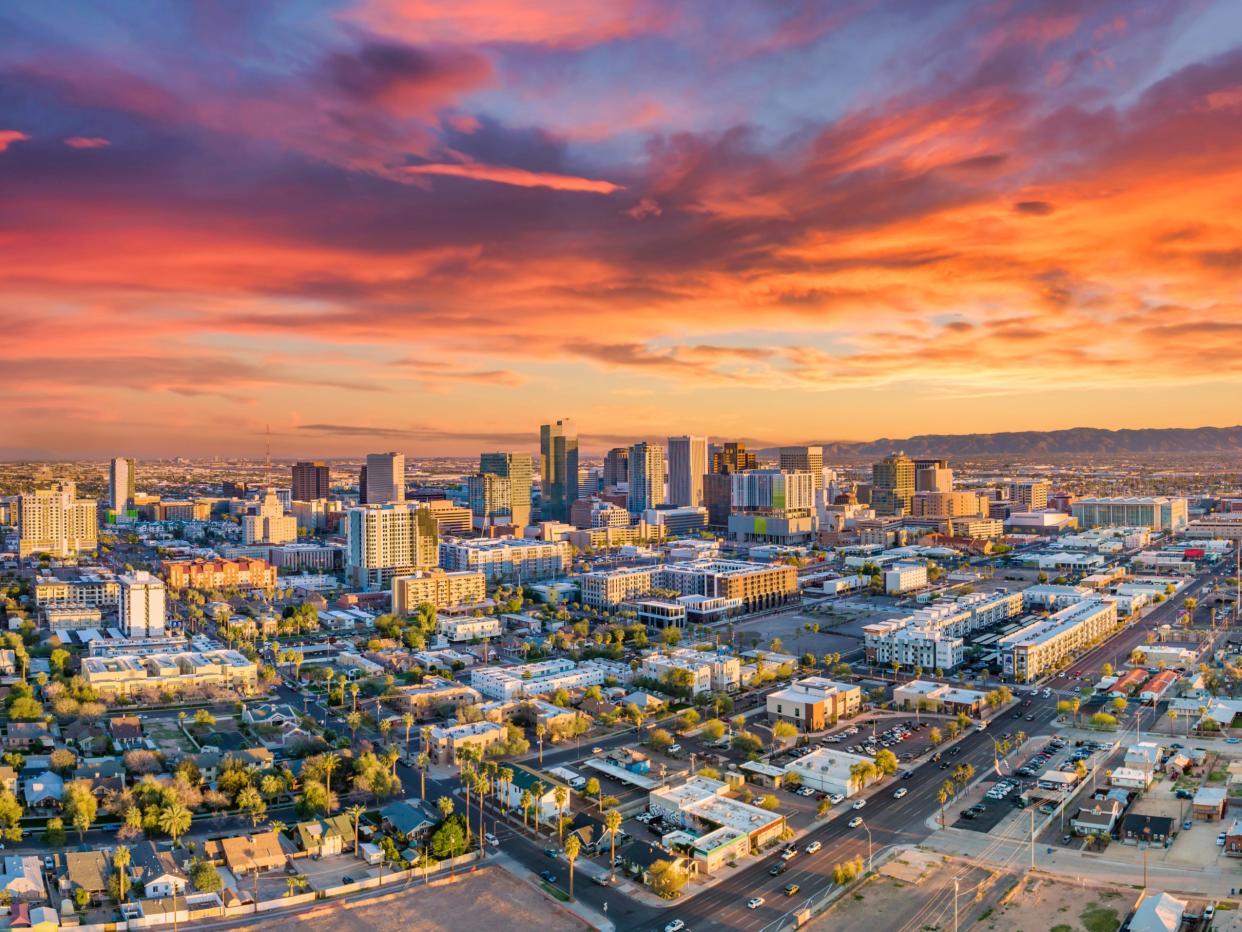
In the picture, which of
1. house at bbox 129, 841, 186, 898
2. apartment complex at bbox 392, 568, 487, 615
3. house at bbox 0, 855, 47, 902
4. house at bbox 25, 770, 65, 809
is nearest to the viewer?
house at bbox 0, 855, 47, 902

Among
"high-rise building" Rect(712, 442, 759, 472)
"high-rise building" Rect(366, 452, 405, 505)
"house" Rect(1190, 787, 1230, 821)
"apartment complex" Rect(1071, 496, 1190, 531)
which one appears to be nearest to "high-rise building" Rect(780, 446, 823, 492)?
"high-rise building" Rect(712, 442, 759, 472)

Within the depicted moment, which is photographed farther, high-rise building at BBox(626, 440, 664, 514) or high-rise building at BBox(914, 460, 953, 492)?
high-rise building at BBox(914, 460, 953, 492)

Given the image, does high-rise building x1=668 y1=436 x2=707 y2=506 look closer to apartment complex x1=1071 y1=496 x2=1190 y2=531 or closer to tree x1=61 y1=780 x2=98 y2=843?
apartment complex x1=1071 y1=496 x2=1190 y2=531

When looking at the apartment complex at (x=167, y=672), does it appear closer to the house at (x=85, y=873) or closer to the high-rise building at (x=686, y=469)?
the house at (x=85, y=873)

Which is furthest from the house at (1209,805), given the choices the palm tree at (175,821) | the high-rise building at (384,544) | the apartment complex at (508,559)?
the high-rise building at (384,544)

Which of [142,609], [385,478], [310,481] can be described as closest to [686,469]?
[385,478]

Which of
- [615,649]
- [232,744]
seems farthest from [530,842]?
[615,649]
